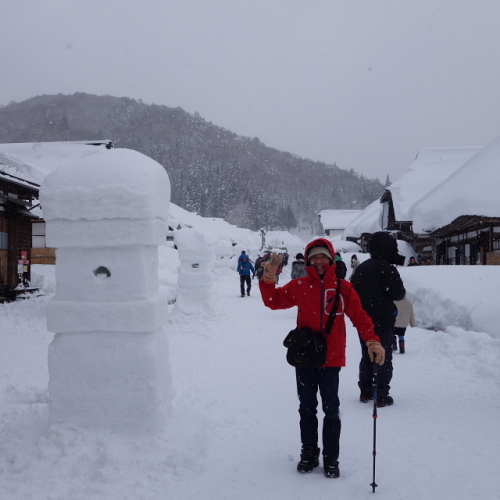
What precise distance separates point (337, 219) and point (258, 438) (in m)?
57.5

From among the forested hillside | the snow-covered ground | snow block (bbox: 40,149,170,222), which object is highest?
the forested hillside

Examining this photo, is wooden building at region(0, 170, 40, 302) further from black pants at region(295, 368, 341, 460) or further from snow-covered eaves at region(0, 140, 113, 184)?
black pants at region(295, 368, 341, 460)

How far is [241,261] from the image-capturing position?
50.9 ft

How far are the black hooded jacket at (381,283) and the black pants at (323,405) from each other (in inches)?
60.0

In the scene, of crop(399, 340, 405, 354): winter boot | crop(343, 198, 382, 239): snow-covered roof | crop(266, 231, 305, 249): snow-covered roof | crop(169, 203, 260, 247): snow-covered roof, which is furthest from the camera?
crop(266, 231, 305, 249): snow-covered roof

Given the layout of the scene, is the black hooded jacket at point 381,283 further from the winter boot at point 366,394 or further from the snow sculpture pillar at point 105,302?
the snow sculpture pillar at point 105,302

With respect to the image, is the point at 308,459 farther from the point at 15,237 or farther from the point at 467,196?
the point at 15,237

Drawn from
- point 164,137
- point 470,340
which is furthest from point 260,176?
point 470,340

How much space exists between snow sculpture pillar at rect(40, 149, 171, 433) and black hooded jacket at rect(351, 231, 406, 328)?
A: 221cm

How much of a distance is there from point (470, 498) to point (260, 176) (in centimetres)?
13202

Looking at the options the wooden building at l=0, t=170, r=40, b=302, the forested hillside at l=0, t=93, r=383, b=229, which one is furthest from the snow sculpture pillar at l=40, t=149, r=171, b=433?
the forested hillside at l=0, t=93, r=383, b=229

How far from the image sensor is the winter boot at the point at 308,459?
302 centimetres

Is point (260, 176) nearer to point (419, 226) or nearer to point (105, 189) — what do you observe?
point (419, 226)

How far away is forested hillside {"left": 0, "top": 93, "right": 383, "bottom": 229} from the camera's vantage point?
92625 mm
